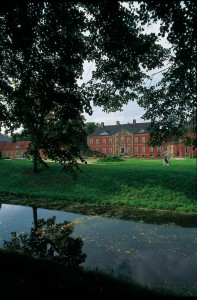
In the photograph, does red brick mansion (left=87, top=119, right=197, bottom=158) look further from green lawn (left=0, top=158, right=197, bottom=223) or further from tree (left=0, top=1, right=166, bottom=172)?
tree (left=0, top=1, right=166, bottom=172)

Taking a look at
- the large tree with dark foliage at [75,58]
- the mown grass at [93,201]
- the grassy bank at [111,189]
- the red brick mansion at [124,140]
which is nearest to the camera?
the mown grass at [93,201]

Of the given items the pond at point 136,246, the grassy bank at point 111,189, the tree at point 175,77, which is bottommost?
the pond at point 136,246

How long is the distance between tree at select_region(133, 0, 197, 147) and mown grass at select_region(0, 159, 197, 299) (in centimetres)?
436

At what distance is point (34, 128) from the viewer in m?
9.20

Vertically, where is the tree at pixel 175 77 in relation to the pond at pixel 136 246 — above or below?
above

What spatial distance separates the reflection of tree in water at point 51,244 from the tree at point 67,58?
3.30m

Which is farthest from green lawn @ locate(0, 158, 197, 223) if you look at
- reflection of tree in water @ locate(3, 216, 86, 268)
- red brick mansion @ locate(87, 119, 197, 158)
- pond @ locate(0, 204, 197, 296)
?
red brick mansion @ locate(87, 119, 197, 158)

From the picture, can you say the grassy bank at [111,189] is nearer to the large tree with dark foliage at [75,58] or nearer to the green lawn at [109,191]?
the green lawn at [109,191]

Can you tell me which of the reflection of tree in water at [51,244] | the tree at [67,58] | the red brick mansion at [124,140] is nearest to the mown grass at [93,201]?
the reflection of tree in water at [51,244]

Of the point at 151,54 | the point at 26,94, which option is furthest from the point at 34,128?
the point at 151,54

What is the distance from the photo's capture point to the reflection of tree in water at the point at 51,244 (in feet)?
30.7

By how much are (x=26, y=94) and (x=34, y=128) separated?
111 centimetres

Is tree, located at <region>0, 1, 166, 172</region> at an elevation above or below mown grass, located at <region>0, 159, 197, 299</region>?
above

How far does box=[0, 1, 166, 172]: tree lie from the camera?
7.62 metres
